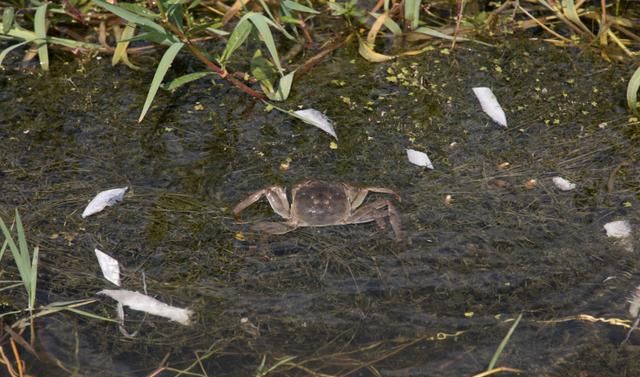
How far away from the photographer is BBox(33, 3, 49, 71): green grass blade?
16.8 ft

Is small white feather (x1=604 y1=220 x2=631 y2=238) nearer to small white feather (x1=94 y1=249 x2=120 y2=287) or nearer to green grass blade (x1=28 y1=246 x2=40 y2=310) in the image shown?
small white feather (x1=94 y1=249 x2=120 y2=287)

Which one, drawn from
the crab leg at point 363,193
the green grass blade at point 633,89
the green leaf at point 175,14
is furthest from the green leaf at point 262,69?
the green grass blade at point 633,89

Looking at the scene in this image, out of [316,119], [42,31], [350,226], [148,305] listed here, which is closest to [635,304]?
[350,226]

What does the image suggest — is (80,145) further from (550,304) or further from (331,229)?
(550,304)

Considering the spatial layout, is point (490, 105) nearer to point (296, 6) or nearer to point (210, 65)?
point (296, 6)

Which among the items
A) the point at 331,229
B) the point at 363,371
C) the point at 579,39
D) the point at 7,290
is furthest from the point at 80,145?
the point at 579,39

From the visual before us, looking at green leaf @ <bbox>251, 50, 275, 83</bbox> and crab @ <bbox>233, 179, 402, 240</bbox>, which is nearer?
crab @ <bbox>233, 179, 402, 240</bbox>

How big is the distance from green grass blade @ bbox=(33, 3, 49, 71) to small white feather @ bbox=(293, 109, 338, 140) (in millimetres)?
1603

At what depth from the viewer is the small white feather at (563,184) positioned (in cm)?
436

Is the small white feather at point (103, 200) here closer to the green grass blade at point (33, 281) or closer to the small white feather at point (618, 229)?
the green grass blade at point (33, 281)

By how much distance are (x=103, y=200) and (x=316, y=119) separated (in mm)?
1252

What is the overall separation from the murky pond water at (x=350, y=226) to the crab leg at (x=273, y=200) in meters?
0.06

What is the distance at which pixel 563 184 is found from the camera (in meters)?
4.38

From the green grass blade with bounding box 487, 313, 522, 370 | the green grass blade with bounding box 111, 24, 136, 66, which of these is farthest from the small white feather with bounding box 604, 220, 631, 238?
the green grass blade with bounding box 111, 24, 136, 66
